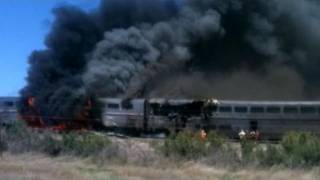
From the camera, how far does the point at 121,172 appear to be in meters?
17.1

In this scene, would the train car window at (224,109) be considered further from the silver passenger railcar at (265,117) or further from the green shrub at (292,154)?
the green shrub at (292,154)

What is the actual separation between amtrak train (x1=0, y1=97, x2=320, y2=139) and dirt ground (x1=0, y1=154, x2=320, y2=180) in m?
18.2

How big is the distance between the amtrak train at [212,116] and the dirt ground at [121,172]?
18224mm

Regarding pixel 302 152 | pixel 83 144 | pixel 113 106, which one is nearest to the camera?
pixel 302 152

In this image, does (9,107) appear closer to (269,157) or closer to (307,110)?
(307,110)

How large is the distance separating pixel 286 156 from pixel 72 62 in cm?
3743

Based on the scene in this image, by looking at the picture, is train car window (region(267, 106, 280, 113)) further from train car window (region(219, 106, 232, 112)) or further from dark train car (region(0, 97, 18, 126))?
dark train car (region(0, 97, 18, 126))

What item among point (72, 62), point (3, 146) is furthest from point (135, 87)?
point (3, 146)

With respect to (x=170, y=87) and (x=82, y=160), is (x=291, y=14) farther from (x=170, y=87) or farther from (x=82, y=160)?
(x=82, y=160)

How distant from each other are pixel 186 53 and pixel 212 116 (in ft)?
52.7

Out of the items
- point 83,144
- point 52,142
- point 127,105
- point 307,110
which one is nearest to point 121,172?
point 83,144

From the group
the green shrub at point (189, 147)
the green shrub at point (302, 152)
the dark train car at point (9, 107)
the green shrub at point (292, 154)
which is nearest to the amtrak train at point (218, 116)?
the dark train car at point (9, 107)

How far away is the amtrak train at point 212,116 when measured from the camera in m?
37.8

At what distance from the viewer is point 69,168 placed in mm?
17969
